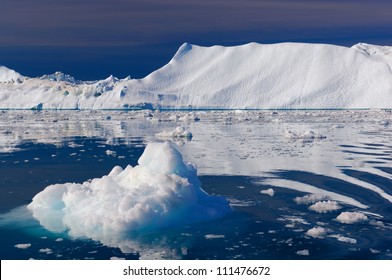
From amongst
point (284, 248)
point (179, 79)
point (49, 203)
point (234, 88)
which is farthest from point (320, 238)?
point (179, 79)

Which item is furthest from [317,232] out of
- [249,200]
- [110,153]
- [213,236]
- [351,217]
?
[110,153]

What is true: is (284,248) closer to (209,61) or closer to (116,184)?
(116,184)

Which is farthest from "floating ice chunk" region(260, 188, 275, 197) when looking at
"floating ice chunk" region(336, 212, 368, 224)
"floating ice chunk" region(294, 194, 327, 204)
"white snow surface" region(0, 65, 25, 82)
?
"white snow surface" region(0, 65, 25, 82)

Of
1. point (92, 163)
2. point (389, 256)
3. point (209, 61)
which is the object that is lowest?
point (389, 256)

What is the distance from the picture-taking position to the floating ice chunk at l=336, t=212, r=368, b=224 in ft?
30.2

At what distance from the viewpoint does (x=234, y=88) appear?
270 ft

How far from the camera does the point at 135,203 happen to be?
9.11 meters

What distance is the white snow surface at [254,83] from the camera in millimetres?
78500

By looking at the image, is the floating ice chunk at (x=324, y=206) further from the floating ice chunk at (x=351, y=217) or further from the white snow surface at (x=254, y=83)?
the white snow surface at (x=254, y=83)

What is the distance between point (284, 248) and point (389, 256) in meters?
1.35

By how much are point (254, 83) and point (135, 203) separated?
245 feet

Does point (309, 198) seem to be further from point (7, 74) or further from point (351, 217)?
point (7, 74)

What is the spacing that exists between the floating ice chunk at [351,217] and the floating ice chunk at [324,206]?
63cm

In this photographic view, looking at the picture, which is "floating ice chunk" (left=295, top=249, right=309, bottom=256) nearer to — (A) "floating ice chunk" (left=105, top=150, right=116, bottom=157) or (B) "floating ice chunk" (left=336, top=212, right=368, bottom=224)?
(B) "floating ice chunk" (left=336, top=212, right=368, bottom=224)
